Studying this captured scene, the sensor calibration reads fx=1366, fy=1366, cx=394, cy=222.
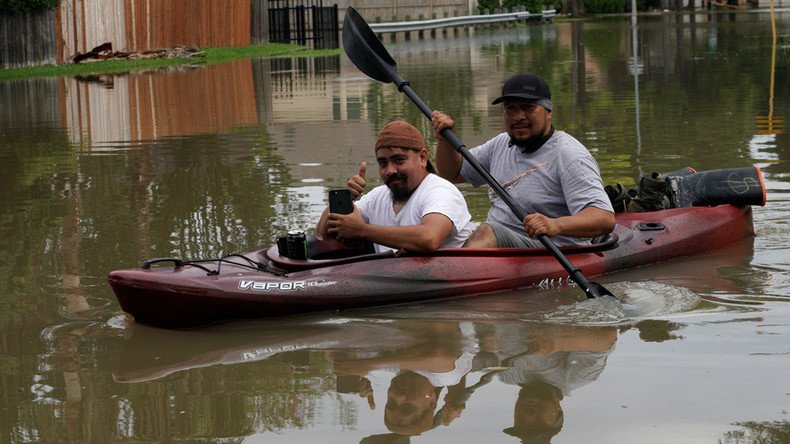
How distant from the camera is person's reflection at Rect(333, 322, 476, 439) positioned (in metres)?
5.48

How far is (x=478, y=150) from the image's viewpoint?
8648mm

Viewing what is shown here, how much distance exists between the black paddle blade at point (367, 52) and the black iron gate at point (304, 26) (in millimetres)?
30877

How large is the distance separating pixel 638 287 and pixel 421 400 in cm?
265

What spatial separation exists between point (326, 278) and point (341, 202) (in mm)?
420

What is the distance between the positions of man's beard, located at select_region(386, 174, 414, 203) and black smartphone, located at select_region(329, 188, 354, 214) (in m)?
0.33

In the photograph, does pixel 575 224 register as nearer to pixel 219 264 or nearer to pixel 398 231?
pixel 398 231

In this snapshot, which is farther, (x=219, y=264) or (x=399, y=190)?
(x=399, y=190)

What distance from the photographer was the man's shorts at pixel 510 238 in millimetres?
8133

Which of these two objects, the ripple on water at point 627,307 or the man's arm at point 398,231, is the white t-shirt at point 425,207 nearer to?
the man's arm at point 398,231

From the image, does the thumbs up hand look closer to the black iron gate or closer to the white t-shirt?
the white t-shirt

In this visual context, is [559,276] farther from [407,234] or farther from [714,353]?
[714,353]

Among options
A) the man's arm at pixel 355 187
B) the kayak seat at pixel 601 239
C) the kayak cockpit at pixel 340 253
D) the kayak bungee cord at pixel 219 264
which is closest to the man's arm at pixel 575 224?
the kayak cockpit at pixel 340 253

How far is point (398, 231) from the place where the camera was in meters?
7.48

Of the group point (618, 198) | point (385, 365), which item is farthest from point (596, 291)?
point (385, 365)
